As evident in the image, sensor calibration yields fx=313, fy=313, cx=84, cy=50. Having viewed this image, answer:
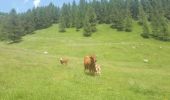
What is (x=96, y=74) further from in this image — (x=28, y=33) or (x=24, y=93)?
(x=28, y=33)

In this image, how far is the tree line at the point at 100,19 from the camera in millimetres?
118938

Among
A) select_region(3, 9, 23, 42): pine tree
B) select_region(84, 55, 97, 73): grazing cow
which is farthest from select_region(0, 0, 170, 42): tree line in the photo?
select_region(84, 55, 97, 73): grazing cow

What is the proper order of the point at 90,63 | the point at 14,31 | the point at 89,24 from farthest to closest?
the point at 89,24, the point at 14,31, the point at 90,63

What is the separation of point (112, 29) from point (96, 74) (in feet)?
356

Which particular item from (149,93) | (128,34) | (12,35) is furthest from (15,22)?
(149,93)

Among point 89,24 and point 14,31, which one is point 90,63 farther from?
point 89,24

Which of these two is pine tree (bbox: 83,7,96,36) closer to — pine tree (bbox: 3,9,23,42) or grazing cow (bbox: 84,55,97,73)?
pine tree (bbox: 3,9,23,42)

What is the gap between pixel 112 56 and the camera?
7438 cm

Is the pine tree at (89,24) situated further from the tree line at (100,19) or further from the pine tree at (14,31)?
the pine tree at (14,31)

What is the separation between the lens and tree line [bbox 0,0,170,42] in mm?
118938

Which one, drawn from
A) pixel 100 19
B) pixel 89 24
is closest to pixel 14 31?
pixel 89 24

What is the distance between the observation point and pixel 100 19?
15488cm

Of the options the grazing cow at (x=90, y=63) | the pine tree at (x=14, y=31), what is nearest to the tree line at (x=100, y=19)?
the pine tree at (x=14, y=31)

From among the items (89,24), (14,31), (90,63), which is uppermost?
(90,63)
